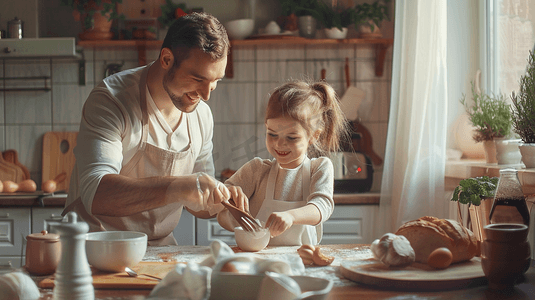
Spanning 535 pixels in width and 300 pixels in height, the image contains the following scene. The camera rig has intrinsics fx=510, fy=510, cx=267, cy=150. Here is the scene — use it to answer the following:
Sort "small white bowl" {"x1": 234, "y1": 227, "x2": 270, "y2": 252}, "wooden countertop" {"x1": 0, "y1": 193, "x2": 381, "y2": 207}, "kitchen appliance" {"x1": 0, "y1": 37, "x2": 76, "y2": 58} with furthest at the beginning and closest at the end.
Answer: "kitchen appliance" {"x1": 0, "y1": 37, "x2": 76, "y2": 58}, "wooden countertop" {"x1": 0, "y1": 193, "x2": 381, "y2": 207}, "small white bowl" {"x1": 234, "y1": 227, "x2": 270, "y2": 252}

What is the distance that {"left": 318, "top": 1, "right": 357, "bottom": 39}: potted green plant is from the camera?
286 cm

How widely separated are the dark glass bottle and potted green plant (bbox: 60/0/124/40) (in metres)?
2.42

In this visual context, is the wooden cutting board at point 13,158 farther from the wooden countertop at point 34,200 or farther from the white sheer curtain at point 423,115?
the white sheer curtain at point 423,115

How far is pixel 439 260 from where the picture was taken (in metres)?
0.94

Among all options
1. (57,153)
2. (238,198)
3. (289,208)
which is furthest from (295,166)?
(57,153)

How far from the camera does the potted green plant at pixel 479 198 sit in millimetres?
1366

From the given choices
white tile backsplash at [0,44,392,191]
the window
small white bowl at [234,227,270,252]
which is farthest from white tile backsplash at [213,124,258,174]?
small white bowl at [234,227,270,252]

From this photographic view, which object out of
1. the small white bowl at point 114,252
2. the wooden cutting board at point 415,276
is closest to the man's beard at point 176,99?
the small white bowl at point 114,252

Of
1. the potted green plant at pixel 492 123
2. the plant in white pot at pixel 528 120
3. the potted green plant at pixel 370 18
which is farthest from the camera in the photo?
the potted green plant at pixel 370 18

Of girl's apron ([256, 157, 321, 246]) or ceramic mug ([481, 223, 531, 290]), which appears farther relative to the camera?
girl's apron ([256, 157, 321, 246])

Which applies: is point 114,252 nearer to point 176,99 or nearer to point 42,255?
point 42,255

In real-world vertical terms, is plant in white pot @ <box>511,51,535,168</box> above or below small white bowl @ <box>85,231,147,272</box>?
above

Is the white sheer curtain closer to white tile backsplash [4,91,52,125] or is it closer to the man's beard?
the man's beard

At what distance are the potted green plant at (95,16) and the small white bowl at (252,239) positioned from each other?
211 cm
